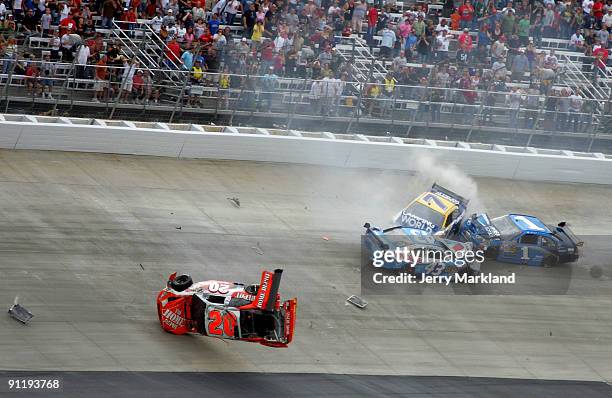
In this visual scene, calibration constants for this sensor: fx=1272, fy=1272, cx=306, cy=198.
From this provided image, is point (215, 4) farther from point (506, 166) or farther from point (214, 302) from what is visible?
point (214, 302)

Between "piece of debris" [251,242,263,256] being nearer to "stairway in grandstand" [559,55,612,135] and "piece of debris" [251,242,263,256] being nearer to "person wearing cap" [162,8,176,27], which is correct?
"person wearing cap" [162,8,176,27]

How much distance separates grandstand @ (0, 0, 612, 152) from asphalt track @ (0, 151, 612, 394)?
5.86ft

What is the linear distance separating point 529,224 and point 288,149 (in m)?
6.44

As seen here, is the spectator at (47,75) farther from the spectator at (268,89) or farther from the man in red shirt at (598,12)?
the man in red shirt at (598,12)

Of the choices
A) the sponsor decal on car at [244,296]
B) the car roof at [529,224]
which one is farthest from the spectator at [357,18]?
the sponsor decal on car at [244,296]

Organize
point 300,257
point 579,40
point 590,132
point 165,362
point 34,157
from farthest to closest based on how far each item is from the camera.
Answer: point 579,40 → point 590,132 → point 34,157 → point 300,257 → point 165,362

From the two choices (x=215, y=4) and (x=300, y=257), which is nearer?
(x=300, y=257)

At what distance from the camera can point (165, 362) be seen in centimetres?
1941

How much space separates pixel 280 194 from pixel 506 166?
20.9 feet

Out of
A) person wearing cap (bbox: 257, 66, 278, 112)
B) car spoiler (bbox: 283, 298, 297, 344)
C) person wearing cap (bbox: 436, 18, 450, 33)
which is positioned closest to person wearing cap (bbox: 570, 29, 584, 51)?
person wearing cap (bbox: 436, 18, 450, 33)

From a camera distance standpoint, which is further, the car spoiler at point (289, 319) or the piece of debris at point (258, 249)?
the piece of debris at point (258, 249)

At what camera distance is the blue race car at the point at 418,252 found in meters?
23.9

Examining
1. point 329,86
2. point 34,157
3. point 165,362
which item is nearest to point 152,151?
point 34,157

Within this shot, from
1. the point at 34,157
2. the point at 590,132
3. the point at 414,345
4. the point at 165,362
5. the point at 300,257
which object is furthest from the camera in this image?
the point at 590,132
